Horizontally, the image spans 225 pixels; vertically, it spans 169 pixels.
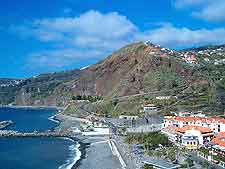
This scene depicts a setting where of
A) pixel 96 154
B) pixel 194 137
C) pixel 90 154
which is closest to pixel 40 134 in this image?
pixel 90 154

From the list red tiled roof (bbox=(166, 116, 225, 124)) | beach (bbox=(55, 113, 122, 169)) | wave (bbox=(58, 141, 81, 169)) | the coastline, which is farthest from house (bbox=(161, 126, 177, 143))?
wave (bbox=(58, 141, 81, 169))

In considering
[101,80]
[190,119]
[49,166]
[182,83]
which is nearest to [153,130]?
[190,119]

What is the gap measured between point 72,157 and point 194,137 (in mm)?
19436

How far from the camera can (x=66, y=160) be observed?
71500 millimetres

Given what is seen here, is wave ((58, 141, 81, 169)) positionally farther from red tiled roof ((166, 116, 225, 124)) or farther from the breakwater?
red tiled roof ((166, 116, 225, 124))

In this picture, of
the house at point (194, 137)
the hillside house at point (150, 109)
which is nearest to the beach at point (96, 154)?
the house at point (194, 137)

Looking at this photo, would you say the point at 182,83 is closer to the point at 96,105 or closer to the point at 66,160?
the point at 96,105

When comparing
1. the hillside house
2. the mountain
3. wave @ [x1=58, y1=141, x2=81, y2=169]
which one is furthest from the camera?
the mountain

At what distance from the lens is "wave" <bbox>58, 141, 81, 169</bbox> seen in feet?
218

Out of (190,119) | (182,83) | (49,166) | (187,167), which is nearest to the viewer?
(187,167)

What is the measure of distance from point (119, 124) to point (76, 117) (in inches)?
1488

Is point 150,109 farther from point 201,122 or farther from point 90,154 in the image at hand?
point 90,154

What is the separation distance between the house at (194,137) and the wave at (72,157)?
55.2 ft

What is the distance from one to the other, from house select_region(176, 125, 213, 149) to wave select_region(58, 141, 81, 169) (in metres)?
16.8
